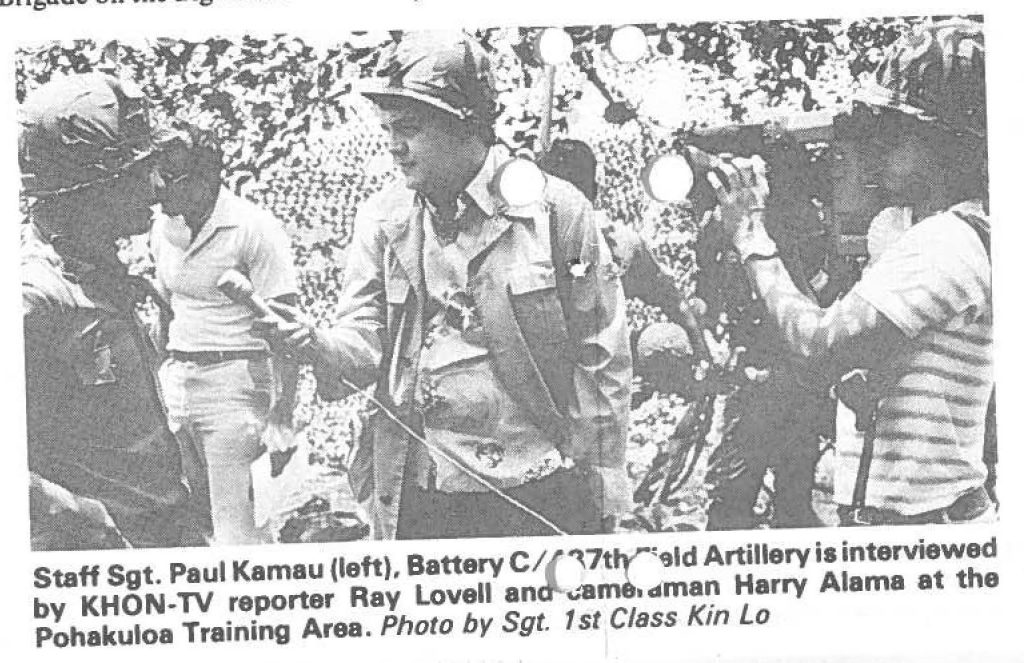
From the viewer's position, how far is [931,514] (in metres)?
2.15

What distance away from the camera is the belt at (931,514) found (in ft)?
7.04

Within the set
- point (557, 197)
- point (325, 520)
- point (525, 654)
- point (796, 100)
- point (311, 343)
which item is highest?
point (796, 100)

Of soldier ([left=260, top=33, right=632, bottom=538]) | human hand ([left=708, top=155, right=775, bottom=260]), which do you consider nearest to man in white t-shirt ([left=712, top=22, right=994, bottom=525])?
human hand ([left=708, top=155, right=775, bottom=260])

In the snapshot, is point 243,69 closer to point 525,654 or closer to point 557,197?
point 557,197

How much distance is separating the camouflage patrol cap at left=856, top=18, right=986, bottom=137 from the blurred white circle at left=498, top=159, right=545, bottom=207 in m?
0.47

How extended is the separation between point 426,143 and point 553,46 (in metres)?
0.22

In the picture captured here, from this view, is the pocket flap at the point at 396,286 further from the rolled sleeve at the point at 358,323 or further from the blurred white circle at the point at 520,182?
the blurred white circle at the point at 520,182

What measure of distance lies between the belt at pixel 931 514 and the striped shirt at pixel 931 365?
10mm

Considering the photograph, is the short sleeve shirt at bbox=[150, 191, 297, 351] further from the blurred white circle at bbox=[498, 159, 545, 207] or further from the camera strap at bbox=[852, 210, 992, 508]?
the camera strap at bbox=[852, 210, 992, 508]

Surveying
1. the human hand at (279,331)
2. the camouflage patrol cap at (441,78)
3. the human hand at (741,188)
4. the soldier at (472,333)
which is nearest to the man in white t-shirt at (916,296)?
the human hand at (741,188)

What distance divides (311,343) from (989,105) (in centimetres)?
100

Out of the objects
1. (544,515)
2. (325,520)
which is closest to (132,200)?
(325,520)

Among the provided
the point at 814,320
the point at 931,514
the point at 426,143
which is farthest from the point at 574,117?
the point at 931,514

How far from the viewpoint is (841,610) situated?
84.0 inches
